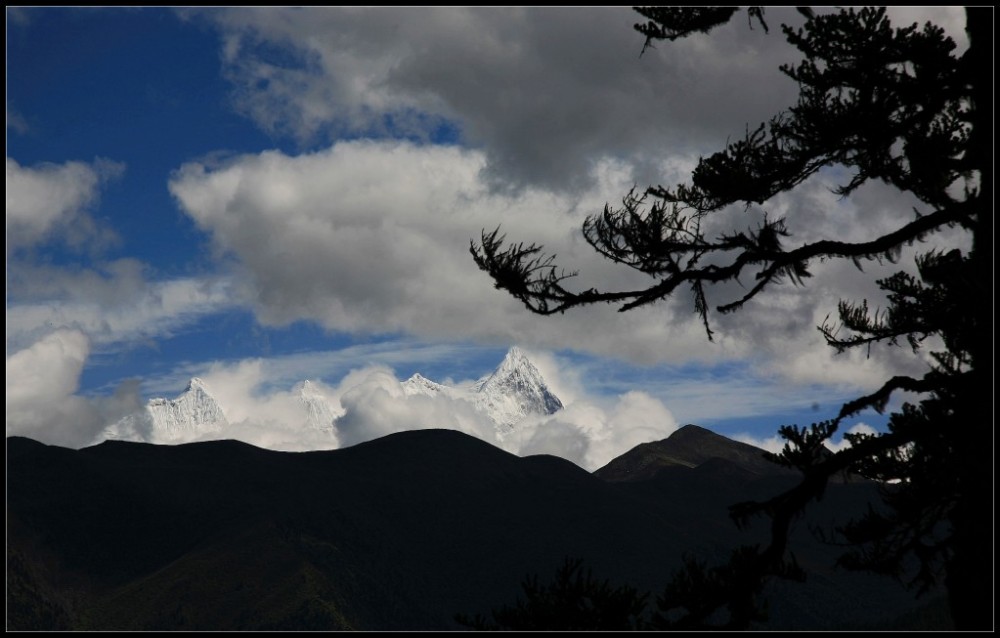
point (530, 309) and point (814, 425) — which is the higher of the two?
point (530, 309)

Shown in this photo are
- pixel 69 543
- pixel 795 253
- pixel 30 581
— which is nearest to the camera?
pixel 795 253

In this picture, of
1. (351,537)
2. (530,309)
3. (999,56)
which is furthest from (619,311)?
(351,537)

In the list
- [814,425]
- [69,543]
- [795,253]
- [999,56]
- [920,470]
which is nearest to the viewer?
[999,56]

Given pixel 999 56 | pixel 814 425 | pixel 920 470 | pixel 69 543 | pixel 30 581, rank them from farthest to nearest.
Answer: pixel 69 543 → pixel 30 581 → pixel 920 470 → pixel 814 425 → pixel 999 56

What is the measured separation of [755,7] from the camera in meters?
10.3

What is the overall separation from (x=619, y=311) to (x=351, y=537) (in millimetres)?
198694

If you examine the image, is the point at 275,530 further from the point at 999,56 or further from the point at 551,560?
Answer: the point at 999,56

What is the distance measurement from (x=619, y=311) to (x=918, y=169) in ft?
12.9

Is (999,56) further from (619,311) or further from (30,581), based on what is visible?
→ (30,581)

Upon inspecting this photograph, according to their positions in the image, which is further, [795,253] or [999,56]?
[795,253]

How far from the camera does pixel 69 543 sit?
605ft

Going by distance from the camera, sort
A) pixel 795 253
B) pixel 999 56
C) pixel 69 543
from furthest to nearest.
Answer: pixel 69 543 < pixel 795 253 < pixel 999 56

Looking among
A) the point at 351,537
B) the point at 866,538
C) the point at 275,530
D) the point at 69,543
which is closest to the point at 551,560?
the point at 351,537

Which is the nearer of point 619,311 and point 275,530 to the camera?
point 619,311
